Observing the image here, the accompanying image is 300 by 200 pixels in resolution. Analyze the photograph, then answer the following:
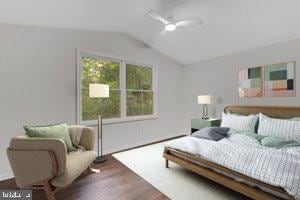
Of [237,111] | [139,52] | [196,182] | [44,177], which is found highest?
[139,52]

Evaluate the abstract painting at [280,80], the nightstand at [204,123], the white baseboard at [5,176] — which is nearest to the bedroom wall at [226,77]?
the abstract painting at [280,80]

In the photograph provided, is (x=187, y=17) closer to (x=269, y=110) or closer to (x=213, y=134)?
(x=213, y=134)

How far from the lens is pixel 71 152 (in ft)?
8.45

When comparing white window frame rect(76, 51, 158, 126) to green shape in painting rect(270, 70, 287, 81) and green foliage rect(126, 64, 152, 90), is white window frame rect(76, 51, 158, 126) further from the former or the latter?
green shape in painting rect(270, 70, 287, 81)

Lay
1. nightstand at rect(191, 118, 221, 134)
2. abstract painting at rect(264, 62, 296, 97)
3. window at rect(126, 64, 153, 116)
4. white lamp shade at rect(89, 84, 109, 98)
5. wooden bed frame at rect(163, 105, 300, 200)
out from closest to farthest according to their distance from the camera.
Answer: wooden bed frame at rect(163, 105, 300, 200) → white lamp shade at rect(89, 84, 109, 98) → abstract painting at rect(264, 62, 296, 97) → nightstand at rect(191, 118, 221, 134) → window at rect(126, 64, 153, 116)

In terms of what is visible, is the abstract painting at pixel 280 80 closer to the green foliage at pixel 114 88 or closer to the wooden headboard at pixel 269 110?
the wooden headboard at pixel 269 110

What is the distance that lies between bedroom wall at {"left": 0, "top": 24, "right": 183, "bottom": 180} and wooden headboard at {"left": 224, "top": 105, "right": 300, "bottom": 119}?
8.01 feet

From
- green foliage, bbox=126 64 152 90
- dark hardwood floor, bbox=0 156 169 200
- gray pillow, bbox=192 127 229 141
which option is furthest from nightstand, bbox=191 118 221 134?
dark hardwood floor, bbox=0 156 169 200

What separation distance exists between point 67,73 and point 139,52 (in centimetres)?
194

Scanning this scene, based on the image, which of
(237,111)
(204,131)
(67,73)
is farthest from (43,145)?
(237,111)

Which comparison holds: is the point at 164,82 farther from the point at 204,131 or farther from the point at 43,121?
the point at 43,121

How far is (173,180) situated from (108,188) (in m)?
0.97

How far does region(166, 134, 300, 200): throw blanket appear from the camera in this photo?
1.64 metres

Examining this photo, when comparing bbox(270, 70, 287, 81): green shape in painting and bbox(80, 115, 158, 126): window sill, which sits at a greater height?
bbox(270, 70, 287, 81): green shape in painting
